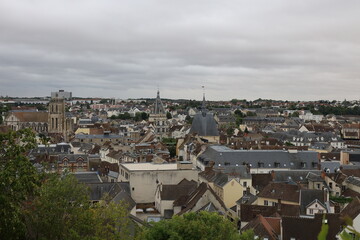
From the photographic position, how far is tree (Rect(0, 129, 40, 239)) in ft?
48.3

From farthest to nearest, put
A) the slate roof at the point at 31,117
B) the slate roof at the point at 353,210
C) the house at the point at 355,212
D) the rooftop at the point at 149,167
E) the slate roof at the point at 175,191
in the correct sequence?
the slate roof at the point at 31,117 < the rooftop at the point at 149,167 < the slate roof at the point at 175,191 < the slate roof at the point at 353,210 < the house at the point at 355,212

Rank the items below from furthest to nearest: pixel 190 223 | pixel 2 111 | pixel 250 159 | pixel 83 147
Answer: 1. pixel 2 111
2. pixel 83 147
3. pixel 250 159
4. pixel 190 223

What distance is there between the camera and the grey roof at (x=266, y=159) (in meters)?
57.5

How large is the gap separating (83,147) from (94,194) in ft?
129

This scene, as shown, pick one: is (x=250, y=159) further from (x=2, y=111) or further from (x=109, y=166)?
(x=2, y=111)

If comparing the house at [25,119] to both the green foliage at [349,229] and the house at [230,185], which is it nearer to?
the house at [230,185]

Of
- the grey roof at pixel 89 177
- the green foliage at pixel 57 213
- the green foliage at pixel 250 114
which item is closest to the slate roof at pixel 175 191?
the grey roof at pixel 89 177

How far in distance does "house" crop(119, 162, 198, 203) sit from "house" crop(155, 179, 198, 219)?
12.9ft

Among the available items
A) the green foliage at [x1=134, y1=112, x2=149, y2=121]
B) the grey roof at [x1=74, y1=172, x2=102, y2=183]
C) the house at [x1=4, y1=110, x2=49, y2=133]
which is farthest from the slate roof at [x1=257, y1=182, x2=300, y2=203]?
the green foliage at [x1=134, y1=112, x2=149, y2=121]

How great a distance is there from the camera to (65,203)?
62.8 ft

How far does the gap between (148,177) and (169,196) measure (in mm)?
6279

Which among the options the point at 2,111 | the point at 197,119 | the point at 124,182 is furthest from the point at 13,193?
the point at 2,111

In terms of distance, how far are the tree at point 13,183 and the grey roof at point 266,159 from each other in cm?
4192

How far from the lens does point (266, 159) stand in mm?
58250
